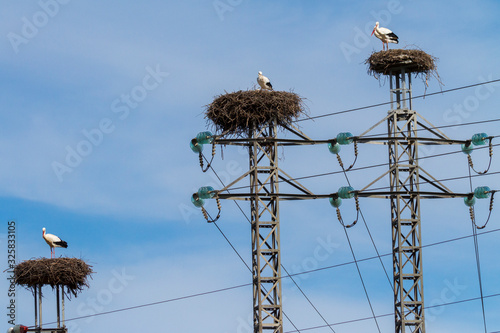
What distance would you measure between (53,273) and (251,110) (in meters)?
9.13

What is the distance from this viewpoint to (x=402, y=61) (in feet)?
132

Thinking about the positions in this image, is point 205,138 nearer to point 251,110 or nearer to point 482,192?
point 251,110

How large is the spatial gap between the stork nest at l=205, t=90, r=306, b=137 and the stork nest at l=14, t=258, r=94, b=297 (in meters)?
7.64

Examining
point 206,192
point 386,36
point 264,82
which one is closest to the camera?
point 206,192

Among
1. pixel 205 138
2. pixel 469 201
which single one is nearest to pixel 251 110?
pixel 205 138

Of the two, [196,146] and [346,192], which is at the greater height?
[196,146]

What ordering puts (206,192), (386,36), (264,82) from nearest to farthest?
(206,192)
(264,82)
(386,36)

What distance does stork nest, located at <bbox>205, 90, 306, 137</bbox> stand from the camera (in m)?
38.3

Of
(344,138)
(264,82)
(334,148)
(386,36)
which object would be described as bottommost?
(334,148)

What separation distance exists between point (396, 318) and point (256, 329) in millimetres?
3623

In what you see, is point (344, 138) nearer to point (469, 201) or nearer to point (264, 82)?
point (264, 82)

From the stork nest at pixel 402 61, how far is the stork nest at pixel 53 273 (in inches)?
420

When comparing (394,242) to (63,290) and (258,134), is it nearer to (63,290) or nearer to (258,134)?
(258,134)

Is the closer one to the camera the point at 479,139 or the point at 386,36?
the point at 479,139
